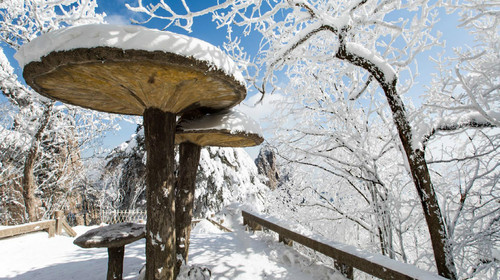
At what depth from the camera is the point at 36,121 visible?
27.8 ft

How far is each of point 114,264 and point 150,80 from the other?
238 centimetres

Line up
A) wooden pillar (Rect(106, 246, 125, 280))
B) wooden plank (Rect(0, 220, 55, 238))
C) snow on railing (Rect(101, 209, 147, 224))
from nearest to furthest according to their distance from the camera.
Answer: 1. wooden pillar (Rect(106, 246, 125, 280))
2. wooden plank (Rect(0, 220, 55, 238))
3. snow on railing (Rect(101, 209, 147, 224))

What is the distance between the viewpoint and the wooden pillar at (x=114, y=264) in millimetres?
2929

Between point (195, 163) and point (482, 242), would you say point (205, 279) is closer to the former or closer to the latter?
point (195, 163)

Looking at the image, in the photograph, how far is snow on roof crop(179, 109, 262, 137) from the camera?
A: 2.94 m

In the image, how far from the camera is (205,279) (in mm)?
3043

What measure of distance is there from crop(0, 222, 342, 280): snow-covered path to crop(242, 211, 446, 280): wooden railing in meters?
0.30

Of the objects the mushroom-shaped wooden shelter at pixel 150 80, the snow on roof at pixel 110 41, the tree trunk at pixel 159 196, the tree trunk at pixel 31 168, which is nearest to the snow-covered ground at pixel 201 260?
the tree trunk at pixel 159 196

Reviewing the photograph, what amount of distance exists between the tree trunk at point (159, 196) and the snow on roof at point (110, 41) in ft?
3.28

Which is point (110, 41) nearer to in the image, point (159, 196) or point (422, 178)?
point (159, 196)

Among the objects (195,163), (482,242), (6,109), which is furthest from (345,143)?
(6,109)

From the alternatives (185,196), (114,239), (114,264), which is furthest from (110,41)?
(114,264)

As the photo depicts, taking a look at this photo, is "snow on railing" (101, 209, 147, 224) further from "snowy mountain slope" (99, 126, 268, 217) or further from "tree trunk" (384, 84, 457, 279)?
"tree trunk" (384, 84, 457, 279)

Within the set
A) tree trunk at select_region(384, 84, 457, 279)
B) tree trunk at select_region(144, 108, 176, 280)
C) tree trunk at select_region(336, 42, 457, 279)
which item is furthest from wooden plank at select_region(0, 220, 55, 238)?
tree trunk at select_region(384, 84, 457, 279)
